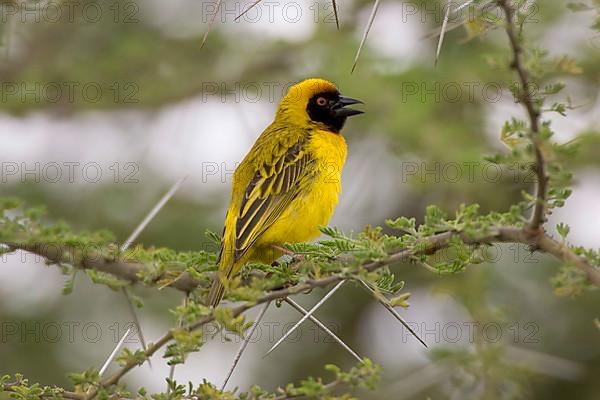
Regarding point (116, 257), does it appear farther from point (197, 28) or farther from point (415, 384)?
point (197, 28)

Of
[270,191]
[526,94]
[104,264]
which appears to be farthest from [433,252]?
[270,191]

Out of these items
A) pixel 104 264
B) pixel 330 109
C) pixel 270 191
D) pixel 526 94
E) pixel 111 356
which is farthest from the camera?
pixel 330 109

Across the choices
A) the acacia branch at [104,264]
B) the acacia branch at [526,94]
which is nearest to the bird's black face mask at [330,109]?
the acacia branch at [104,264]

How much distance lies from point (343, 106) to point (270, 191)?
118cm

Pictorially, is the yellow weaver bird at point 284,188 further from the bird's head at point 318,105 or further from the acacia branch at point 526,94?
the acacia branch at point 526,94

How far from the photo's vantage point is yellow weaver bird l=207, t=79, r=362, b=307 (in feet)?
14.8

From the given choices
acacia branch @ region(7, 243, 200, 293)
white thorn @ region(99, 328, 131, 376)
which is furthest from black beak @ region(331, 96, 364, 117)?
white thorn @ region(99, 328, 131, 376)

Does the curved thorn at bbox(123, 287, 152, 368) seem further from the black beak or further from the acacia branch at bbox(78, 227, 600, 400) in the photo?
the black beak

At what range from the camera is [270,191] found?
4.81 metres

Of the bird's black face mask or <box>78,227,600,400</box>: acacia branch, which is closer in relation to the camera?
<box>78,227,600,400</box>: acacia branch

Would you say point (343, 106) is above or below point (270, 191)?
above

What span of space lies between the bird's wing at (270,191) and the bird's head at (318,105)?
0.50 meters

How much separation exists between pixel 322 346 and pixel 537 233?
4831 mm

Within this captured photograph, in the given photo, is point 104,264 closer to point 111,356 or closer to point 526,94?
point 111,356
